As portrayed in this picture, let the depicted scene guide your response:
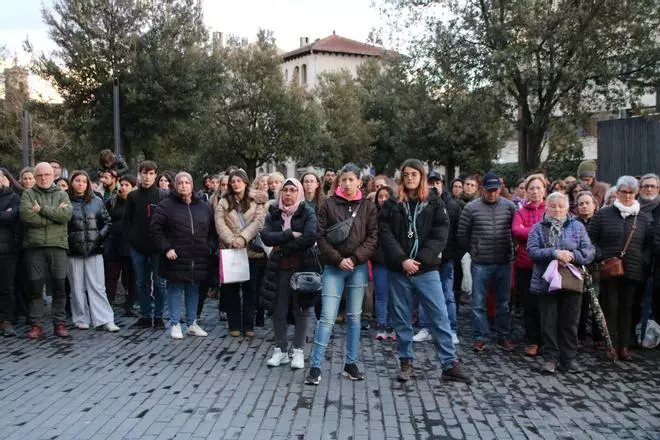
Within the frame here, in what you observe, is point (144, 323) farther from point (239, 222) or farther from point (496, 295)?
point (496, 295)

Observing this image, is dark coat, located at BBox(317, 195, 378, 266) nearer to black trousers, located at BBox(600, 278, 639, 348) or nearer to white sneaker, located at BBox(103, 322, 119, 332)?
black trousers, located at BBox(600, 278, 639, 348)

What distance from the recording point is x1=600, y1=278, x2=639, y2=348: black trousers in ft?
26.0

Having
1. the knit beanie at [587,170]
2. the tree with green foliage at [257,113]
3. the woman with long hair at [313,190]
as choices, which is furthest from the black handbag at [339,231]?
the tree with green foliage at [257,113]

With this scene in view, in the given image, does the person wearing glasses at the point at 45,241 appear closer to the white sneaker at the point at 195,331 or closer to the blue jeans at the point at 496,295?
the white sneaker at the point at 195,331

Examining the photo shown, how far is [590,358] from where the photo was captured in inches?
314

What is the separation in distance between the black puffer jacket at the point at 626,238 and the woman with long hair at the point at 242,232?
13.5ft

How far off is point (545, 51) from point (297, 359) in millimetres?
12076

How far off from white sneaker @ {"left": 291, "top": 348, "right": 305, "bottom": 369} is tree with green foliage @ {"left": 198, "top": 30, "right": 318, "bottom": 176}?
30748 mm

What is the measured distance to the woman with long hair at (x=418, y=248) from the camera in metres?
6.79

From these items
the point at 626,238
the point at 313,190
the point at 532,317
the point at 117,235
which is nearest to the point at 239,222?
the point at 313,190

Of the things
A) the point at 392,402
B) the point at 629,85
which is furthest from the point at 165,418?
the point at 629,85

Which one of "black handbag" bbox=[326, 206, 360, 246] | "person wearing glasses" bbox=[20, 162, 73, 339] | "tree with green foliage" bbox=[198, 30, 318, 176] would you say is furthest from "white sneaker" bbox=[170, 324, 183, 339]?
"tree with green foliage" bbox=[198, 30, 318, 176]

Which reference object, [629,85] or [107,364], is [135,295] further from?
[629,85]

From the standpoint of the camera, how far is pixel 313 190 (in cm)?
929
